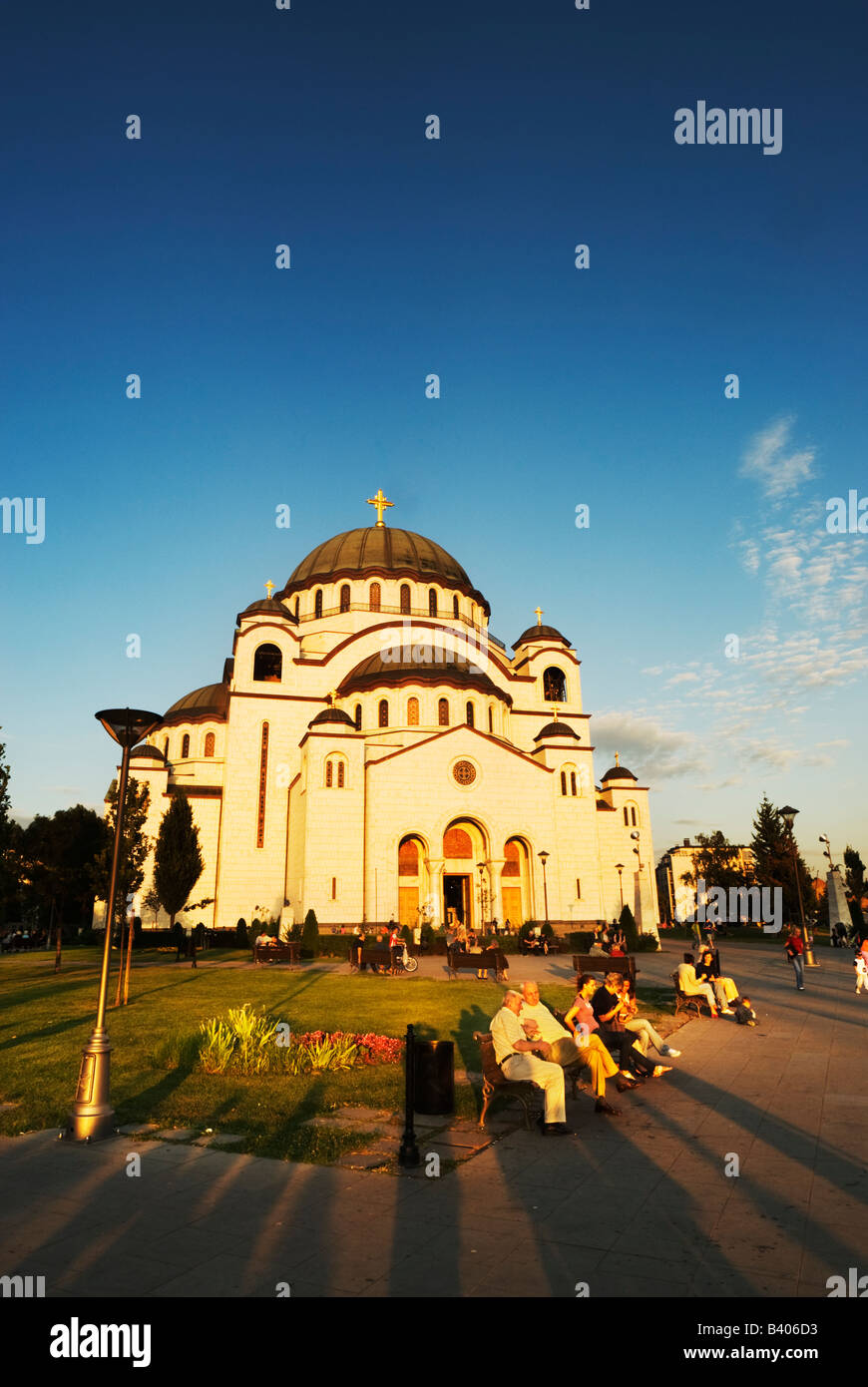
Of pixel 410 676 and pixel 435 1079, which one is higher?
pixel 410 676

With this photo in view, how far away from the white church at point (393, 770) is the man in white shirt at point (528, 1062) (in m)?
26.7

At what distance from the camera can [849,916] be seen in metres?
40.0

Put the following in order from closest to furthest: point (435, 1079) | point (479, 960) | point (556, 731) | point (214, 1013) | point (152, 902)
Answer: point (435, 1079) < point (214, 1013) < point (479, 960) < point (152, 902) < point (556, 731)

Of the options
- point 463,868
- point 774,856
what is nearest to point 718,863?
point 774,856

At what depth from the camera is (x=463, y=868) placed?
36375 mm

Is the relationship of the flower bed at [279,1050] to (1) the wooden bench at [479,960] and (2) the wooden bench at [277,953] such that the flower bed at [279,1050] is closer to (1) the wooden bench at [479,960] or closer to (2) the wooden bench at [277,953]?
(1) the wooden bench at [479,960]

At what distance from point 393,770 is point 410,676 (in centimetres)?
570

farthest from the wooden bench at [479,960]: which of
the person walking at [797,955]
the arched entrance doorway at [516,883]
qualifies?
the arched entrance doorway at [516,883]

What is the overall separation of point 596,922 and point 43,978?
81.4 ft

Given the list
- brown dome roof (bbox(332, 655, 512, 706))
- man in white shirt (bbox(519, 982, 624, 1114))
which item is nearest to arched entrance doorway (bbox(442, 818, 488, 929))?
brown dome roof (bbox(332, 655, 512, 706))

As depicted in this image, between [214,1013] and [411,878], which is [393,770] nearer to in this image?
[411,878]

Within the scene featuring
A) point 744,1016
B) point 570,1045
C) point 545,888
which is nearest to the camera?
point 570,1045

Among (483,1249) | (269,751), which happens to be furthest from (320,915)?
(483,1249)

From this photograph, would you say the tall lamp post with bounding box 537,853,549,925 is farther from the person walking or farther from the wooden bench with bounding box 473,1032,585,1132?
the wooden bench with bounding box 473,1032,585,1132
